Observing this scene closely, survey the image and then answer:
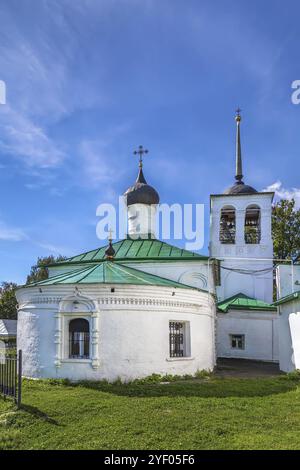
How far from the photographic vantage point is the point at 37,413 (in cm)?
792

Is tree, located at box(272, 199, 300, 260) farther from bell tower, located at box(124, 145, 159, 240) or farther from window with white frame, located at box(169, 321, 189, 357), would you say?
window with white frame, located at box(169, 321, 189, 357)

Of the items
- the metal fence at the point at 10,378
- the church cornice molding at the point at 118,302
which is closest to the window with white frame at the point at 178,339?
the church cornice molding at the point at 118,302

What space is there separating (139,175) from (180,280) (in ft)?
23.6

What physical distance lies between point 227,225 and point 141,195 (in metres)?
7.07

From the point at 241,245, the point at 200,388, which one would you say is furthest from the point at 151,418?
the point at 241,245

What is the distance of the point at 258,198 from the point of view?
2464cm

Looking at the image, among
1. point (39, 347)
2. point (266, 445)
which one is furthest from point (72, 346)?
A: point (266, 445)

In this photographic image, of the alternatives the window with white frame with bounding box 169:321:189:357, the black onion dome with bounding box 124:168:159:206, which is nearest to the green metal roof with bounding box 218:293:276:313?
the black onion dome with bounding box 124:168:159:206

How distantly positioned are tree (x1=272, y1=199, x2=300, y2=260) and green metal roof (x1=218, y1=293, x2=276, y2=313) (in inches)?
438

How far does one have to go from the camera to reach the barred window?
12539mm

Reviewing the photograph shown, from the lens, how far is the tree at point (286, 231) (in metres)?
32.7

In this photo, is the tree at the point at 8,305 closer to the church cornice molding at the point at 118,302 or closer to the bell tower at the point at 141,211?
the bell tower at the point at 141,211

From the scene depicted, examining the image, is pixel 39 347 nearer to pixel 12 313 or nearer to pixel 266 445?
pixel 266 445
